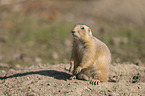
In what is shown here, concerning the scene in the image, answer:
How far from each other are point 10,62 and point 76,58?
4235 mm

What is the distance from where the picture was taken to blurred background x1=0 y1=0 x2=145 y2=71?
9.31m

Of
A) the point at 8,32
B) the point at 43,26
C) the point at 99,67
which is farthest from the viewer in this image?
the point at 43,26

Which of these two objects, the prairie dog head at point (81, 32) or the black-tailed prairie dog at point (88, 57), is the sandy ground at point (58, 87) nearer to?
the black-tailed prairie dog at point (88, 57)

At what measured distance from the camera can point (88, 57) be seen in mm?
4371

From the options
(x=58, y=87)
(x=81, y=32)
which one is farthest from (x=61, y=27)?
(x=58, y=87)

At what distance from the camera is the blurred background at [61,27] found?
931 centimetres

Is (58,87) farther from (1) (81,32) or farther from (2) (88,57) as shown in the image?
(1) (81,32)

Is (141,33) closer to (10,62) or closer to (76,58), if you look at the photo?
(10,62)

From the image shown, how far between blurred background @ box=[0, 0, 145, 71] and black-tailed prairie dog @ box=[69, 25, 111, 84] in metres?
3.46

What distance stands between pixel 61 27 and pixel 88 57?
29.4ft

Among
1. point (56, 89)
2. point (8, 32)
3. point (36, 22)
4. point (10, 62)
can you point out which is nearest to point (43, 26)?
point (36, 22)

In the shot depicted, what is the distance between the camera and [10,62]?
319 inches

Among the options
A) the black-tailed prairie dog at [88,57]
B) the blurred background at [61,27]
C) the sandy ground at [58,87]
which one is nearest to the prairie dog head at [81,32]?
the black-tailed prairie dog at [88,57]

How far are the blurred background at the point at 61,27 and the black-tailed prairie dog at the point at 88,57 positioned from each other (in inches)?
136
